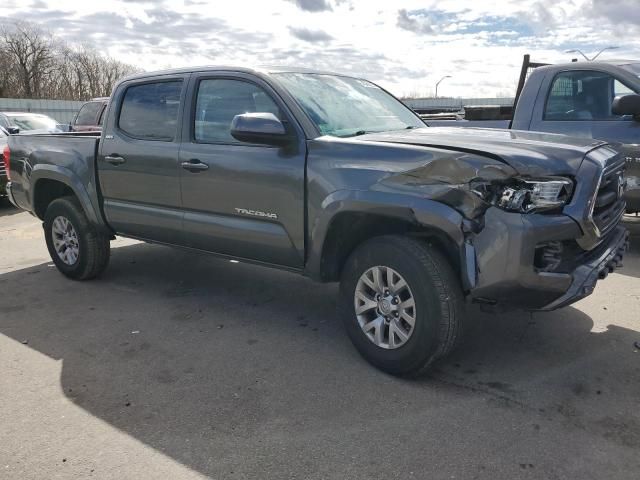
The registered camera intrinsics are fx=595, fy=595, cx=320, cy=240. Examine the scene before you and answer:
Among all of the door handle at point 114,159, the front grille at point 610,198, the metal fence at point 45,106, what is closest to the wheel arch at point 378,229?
the front grille at point 610,198

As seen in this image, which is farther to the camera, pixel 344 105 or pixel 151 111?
pixel 151 111

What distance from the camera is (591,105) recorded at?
6.07 m

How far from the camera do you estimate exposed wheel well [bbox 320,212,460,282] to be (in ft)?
11.5

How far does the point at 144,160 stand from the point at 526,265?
3.23 m

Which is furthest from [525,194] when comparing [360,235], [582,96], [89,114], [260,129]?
[89,114]

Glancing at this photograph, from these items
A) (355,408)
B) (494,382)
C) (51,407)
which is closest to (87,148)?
(51,407)

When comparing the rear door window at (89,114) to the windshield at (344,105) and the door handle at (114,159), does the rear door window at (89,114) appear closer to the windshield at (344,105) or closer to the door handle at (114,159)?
the door handle at (114,159)

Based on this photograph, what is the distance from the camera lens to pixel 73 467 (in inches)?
112

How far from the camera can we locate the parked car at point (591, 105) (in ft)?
18.8

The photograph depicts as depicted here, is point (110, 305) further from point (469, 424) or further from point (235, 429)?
point (469, 424)

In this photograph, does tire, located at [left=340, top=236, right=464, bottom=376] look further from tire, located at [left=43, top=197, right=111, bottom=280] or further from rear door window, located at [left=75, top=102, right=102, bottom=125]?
rear door window, located at [left=75, top=102, right=102, bottom=125]

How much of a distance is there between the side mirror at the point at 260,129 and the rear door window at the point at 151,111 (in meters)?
1.12

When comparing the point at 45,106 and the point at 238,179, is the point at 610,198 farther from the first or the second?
the point at 45,106

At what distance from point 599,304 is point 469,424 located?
2.36m
